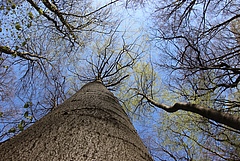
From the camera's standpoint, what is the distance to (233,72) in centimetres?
325

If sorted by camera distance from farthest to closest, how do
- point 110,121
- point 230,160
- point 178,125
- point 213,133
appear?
point 178,125 < point 213,133 < point 230,160 < point 110,121

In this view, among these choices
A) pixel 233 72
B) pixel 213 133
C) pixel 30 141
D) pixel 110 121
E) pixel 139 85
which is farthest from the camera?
pixel 139 85

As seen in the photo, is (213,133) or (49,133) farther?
(213,133)

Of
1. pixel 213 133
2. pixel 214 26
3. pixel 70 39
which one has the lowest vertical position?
pixel 213 133

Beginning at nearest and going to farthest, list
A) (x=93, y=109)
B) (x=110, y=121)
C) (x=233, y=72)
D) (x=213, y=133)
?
(x=110, y=121), (x=93, y=109), (x=233, y=72), (x=213, y=133)

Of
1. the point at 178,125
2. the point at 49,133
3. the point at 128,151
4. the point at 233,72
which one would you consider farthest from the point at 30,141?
the point at 178,125

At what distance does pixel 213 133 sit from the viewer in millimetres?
4113

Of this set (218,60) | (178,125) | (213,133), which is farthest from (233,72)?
(178,125)

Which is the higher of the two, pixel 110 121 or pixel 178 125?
pixel 178 125

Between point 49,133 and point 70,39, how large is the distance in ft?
15.2

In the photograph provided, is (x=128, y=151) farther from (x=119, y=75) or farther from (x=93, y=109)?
(x=119, y=75)

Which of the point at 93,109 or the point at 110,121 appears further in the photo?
the point at 93,109

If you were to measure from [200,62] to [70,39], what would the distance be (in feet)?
11.3

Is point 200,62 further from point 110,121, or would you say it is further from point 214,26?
point 110,121
